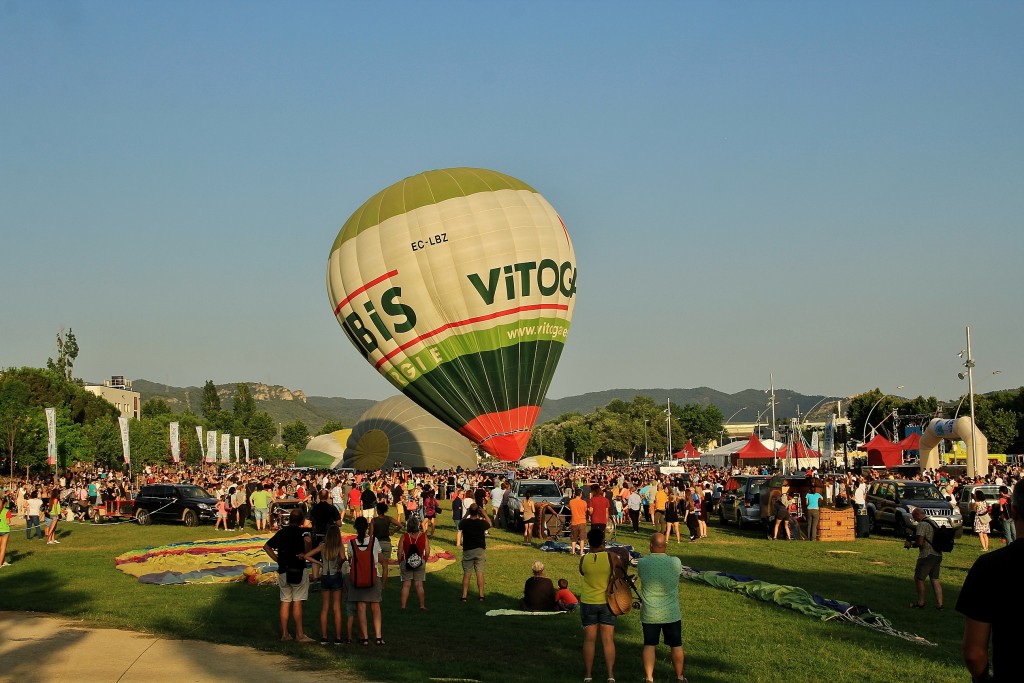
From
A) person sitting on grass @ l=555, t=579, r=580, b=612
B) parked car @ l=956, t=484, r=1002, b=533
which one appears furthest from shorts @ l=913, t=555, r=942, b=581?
parked car @ l=956, t=484, r=1002, b=533

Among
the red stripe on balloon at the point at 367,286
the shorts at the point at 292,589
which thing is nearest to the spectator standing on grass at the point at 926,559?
the shorts at the point at 292,589

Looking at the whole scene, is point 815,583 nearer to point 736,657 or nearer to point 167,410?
point 736,657

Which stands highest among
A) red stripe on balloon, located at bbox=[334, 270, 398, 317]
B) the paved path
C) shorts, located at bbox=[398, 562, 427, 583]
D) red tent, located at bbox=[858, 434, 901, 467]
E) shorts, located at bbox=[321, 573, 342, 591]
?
red stripe on balloon, located at bbox=[334, 270, 398, 317]

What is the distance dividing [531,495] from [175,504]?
465 inches

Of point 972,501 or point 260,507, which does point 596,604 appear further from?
point 972,501

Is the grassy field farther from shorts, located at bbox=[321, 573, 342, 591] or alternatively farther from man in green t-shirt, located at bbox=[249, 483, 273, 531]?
man in green t-shirt, located at bbox=[249, 483, 273, 531]

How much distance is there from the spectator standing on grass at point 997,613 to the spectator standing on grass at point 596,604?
22.1 feet

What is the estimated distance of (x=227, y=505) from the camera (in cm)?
Result: 3356

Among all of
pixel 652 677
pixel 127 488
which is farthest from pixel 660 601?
pixel 127 488

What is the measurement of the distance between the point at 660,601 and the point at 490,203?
32.3 meters

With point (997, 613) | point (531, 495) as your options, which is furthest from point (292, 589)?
point (531, 495)

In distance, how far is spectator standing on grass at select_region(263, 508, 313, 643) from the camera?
13.9 m

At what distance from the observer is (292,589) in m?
14.0

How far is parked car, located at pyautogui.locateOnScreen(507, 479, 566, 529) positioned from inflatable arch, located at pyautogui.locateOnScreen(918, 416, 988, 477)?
23711 millimetres
